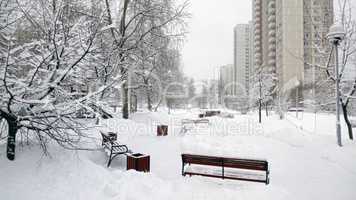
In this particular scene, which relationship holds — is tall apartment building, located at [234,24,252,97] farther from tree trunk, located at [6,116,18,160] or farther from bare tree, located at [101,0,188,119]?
tree trunk, located at [6,116,18,160]

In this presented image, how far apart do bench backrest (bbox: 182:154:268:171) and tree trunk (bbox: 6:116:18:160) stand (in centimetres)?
402

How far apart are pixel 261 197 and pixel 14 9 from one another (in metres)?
6.85

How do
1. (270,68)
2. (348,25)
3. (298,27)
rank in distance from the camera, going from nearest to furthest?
(348,25) → (298,27) → (270,68)

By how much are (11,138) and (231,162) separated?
16.8 feet

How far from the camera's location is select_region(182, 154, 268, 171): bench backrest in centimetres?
684

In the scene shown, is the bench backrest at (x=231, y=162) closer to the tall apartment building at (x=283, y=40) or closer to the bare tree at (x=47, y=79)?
the bare tree at (x=47, y=79)

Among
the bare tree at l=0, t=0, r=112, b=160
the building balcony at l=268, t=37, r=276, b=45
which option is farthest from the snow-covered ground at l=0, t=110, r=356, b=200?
the building balcony at l=268, t=37, r=276, b=45

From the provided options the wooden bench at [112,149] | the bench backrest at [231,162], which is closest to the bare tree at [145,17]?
the wooden bench at [112,149]

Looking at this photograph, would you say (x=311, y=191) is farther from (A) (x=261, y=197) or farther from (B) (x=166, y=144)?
(B) (x=166, y=144)

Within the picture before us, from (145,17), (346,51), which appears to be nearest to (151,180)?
(346,51)

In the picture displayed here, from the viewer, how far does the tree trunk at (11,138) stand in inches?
238

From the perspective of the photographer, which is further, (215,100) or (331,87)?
(215,100)

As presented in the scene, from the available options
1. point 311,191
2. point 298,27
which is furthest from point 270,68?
point 311,191

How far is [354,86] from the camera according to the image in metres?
12.6
